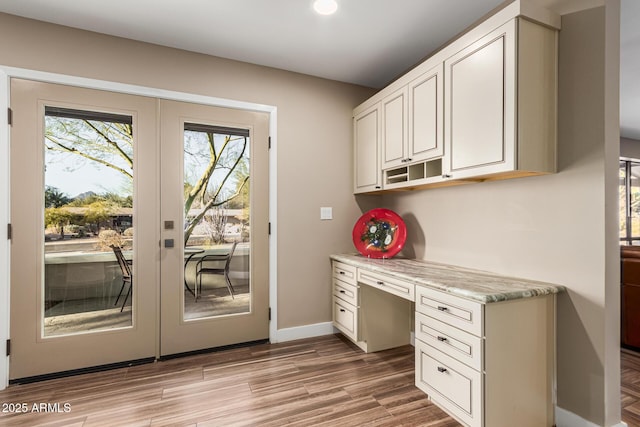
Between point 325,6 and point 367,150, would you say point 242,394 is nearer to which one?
point 367,150

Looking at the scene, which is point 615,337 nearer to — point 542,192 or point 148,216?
point 542,192

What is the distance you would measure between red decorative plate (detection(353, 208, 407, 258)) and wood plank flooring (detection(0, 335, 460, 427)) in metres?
0.90

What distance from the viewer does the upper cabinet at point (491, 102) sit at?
5.76 ft

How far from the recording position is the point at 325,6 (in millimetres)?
2195

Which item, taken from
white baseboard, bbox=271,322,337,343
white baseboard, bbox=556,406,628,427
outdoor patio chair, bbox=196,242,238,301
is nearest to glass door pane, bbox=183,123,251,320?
outdoor patio chair, bbox=196,242,238,301

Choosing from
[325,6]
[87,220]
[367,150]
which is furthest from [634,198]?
[87,220]

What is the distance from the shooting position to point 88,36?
248 centimetres

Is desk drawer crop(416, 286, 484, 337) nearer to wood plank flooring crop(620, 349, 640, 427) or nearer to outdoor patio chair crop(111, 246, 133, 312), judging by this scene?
wood plank flooring crop(620, 349, 640, 427)

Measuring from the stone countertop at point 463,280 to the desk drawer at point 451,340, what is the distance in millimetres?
216

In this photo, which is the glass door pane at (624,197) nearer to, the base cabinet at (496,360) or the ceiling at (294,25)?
the ceiling at (294,25)

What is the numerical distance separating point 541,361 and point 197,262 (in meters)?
2.57

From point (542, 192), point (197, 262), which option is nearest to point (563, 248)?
point (542, 192)

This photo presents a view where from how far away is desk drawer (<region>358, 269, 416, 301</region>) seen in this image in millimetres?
2213

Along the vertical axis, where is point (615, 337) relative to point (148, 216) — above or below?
below
